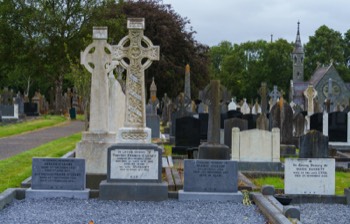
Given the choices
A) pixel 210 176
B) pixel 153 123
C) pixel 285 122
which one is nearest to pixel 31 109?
pixel 153 123

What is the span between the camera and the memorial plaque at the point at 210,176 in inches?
424

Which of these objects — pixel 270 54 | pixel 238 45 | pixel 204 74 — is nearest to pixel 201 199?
pixel 204 74

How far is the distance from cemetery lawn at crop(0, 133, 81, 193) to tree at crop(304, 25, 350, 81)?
71.8m

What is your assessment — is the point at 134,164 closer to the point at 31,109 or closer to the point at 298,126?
the point at 298,126

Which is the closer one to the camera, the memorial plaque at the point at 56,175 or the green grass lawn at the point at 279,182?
the memorial plaque at the point at 56,175

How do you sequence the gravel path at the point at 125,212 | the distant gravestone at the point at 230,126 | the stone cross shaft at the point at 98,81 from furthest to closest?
the distant gravestone at the point at 230,126
the stone cross shaft at the point at 98,81
the gravel path at the point at 125,212

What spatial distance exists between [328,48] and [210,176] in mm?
82676

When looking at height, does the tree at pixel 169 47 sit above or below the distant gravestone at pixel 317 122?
above

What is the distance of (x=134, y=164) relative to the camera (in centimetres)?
1097

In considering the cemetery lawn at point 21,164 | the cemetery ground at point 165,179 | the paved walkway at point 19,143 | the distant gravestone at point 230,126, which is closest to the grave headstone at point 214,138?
the cemetery ground at point 165,179

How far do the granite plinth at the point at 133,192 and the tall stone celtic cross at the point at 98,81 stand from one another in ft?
8.29

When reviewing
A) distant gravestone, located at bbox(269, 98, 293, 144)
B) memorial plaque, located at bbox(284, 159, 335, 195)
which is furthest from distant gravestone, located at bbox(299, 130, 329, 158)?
distant gravestone, located at bbox(269, 98, 293, 144)

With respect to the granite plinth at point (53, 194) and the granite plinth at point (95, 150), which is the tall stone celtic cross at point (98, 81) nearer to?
the granite plinth at point (95, 150)

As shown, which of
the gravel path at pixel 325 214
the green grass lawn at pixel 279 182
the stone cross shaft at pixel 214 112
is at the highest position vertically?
the stone cross shaft at pixel 214 112
